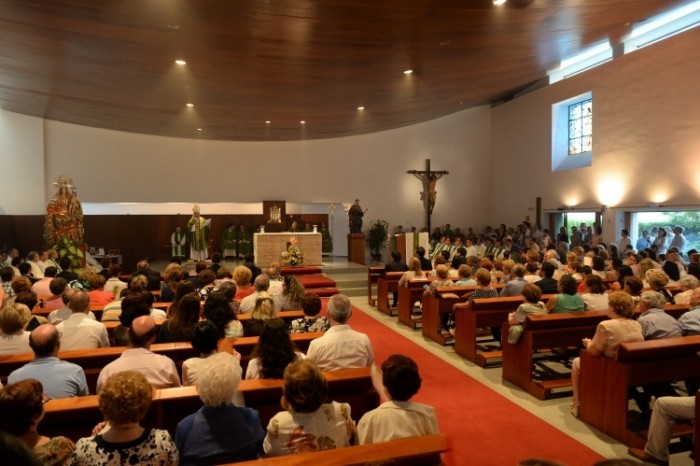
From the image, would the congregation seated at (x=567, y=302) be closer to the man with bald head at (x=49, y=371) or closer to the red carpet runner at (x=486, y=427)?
the red carpet runner at (x=486, y=427)

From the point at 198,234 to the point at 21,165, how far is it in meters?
4.87

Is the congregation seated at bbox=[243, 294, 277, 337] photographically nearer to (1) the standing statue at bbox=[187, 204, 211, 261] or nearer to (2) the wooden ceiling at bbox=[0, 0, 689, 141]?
(2) the wooden ceiling at bbox=[0, 0, 689, 141]

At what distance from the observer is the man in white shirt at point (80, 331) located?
12.4 ft

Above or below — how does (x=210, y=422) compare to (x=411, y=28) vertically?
below

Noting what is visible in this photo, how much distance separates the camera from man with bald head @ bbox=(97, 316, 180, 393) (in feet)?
9.17

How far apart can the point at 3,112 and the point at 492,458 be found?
14.1 metres

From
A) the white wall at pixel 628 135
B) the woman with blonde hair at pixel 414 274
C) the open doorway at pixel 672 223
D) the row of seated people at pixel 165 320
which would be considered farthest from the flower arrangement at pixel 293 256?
the open doorway at pixel 672 223

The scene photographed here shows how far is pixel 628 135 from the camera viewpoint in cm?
1204

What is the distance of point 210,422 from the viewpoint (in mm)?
2090

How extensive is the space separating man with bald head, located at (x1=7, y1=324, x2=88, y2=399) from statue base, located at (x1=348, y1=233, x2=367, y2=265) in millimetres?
11213

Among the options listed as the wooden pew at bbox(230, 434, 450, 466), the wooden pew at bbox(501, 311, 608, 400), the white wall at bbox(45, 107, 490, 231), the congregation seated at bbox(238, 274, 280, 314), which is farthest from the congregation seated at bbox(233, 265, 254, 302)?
the white wall at bbox(45, 107, 490, 231)

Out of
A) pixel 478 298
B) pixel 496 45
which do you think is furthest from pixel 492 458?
pixel 496 45

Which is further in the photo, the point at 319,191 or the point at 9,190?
the point at 319,191

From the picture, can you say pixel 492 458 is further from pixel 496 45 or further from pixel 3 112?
pixel 3 112
